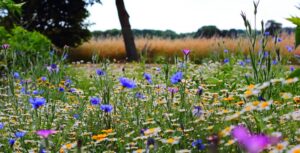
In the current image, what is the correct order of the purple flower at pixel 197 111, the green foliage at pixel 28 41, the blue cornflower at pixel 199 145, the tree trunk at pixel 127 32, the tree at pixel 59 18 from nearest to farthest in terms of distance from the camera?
the blue cornflower at pixel 199 145 → the purple flower at pixel 197 111 → the green foliage at pixel 28 41 → the tree trunk at pixel 127 32 → the tree at pixel 59 18

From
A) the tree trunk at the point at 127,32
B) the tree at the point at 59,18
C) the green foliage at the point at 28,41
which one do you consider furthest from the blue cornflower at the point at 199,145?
the tree at the point at 59,18

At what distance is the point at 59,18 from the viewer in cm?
2038

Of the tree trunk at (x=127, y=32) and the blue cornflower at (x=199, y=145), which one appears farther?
the tree trunk at (x=127, y=32)

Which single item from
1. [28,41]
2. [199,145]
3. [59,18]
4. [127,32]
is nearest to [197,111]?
[199,145]

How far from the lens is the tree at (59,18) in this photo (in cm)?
2006

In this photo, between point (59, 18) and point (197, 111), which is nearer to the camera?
point (197, 111)

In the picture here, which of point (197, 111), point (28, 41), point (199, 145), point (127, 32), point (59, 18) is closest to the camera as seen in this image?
point (199, 145)

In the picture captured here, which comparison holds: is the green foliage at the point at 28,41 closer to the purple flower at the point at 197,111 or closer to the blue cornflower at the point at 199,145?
the purple flower at the point at 197,111

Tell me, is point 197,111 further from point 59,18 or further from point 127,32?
point 59,18

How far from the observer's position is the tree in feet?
65.8

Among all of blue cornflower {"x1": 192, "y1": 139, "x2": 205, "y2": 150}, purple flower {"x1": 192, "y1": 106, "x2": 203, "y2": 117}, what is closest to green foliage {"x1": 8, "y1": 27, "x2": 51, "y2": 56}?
purple flower {"x1": 192, "y1": 106, "x2": 203, "y2": 117}

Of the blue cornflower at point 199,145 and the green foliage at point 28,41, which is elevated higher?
the green foliage at point 28,41

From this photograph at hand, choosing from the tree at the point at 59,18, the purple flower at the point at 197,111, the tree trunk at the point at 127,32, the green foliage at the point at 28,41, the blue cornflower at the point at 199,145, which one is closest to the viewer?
the blue cornflower at the point at 199,145

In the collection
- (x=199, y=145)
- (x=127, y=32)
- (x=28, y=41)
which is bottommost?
(x=127, y=32)
